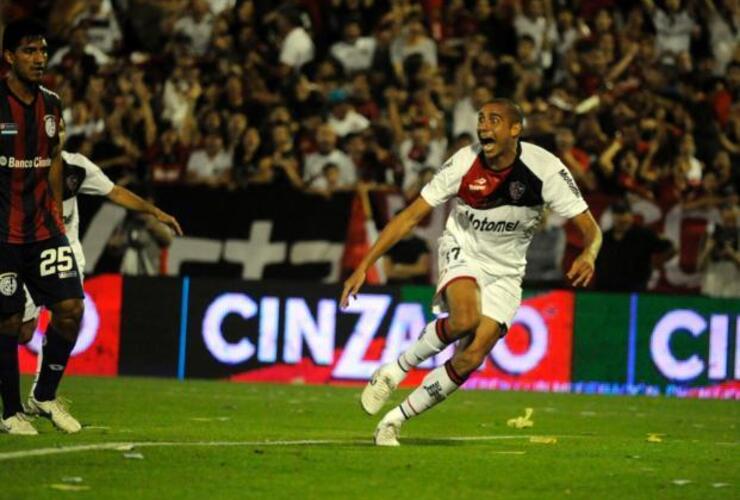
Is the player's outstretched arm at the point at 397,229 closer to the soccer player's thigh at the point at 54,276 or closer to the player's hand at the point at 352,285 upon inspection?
the player's hand at the point at 352,285

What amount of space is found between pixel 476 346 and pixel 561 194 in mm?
1203

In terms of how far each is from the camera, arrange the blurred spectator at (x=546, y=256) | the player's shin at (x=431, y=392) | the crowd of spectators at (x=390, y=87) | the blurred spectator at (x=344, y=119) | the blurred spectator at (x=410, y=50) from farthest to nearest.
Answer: the blurred spectator at (x=410, y=50)
the blurred spectator at (x=344, y=119)
the crowd of spectators at (x=390, y=87)
the blurred spectator at (x=546, y=256)
the player's shin at (x=431, y=392)

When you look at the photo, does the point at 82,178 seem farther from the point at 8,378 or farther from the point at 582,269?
the point at 582,269

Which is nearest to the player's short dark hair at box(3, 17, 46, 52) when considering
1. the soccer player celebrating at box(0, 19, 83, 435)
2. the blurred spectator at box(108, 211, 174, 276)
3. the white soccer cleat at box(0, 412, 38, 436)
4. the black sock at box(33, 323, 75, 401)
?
the soccer player celebrating at box(0, 19, 83, 435)

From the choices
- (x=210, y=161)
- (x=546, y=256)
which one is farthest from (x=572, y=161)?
(x=210, y=161)

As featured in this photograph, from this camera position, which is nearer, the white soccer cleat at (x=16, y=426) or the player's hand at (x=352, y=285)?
the player's hand at (x=352, y=285)

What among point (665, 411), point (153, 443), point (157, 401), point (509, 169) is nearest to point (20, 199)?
point (153, 443)

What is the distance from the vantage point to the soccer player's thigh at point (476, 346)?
424 inches

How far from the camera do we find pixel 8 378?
35.3 feet

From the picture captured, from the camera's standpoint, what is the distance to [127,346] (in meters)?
19.5

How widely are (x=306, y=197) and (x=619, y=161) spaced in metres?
3.94

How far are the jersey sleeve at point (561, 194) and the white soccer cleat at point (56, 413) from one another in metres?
3.51

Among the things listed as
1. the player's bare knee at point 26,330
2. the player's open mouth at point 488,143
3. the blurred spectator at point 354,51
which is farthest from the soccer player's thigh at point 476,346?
the blurred spectator at point 354,51

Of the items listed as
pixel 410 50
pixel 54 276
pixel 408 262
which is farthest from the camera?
pixel 410 50
